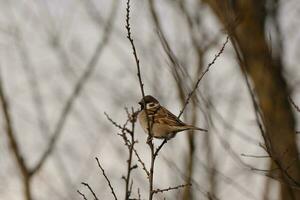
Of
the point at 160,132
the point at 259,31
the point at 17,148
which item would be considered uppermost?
the point at 259,31

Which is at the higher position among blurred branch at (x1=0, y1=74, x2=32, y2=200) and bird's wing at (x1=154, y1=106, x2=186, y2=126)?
blurred branch at (x1=0, y1=74, x2=32, y2=200)

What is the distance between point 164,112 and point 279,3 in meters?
4.57

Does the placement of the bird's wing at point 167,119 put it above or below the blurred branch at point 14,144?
below

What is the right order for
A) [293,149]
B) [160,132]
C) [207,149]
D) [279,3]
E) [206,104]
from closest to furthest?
[206,104] < [160,132] < [207,149] < [293,149] < [279,3]

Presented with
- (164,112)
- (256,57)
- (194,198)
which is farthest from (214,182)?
(256,57)

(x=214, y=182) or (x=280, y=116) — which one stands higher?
(x=280, y=116)

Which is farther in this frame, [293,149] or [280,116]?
[280,116]

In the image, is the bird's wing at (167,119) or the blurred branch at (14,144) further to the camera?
the blurred branch at (14,144)

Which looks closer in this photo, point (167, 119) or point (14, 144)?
point (167, 119)

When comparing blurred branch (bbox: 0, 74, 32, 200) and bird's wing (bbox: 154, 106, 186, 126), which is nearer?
bird's wing (bbox: 154, 106, 186, 126)

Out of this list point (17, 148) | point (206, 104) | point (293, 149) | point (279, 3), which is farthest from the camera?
point (279, 3)

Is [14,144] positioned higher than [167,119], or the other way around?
[14,144]

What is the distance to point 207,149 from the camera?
862 cm

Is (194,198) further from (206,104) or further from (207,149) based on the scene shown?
(206,104)
